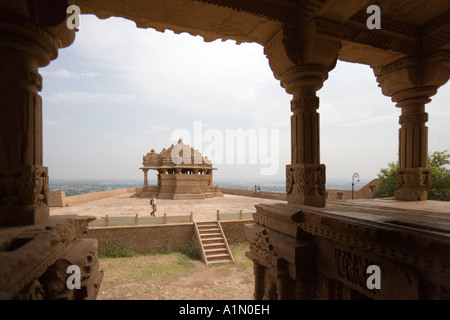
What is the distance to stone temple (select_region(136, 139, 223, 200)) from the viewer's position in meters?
20.9

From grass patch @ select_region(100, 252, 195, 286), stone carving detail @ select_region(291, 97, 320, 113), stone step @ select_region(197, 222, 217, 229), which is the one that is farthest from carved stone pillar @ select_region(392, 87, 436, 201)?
stone step @ select_region(197, 222, 217, 229)

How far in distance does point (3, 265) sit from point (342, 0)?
447 centimetres

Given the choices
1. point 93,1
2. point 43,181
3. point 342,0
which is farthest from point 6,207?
point 342,0

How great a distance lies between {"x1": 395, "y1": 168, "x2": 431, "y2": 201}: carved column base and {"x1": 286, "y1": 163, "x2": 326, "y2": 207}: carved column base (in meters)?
2.77

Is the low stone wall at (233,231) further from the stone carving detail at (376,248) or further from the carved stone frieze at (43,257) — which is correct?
the stone carving detail at (376,248)

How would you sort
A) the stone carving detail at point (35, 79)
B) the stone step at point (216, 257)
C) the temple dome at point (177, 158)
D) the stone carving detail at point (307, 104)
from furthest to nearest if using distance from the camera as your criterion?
the temple dome at point (177, 158) < the stone step at point (216, 257) < the stone carving detail at point (307, 104) < the stone carving detail at point (35, 79)

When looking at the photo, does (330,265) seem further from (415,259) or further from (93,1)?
(93,1)

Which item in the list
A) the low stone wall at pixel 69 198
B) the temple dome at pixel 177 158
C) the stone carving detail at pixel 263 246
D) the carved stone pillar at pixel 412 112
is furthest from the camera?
the temple dome at pixel 177 158

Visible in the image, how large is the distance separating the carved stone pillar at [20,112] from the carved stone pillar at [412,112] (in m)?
5.95

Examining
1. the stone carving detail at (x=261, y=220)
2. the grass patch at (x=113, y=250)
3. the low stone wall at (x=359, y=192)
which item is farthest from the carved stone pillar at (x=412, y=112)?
the low stone wall at (x=359, y=192)

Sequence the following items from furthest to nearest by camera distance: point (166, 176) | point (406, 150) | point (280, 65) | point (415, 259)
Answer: point (166, 176) → point (406, 150) → point (280, 65) → point (415, 259)

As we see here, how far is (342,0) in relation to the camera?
9.96ft

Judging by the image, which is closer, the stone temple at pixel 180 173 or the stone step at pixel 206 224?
the stone step at pixel 206 224

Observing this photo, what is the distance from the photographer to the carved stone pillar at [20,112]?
2.37 m
